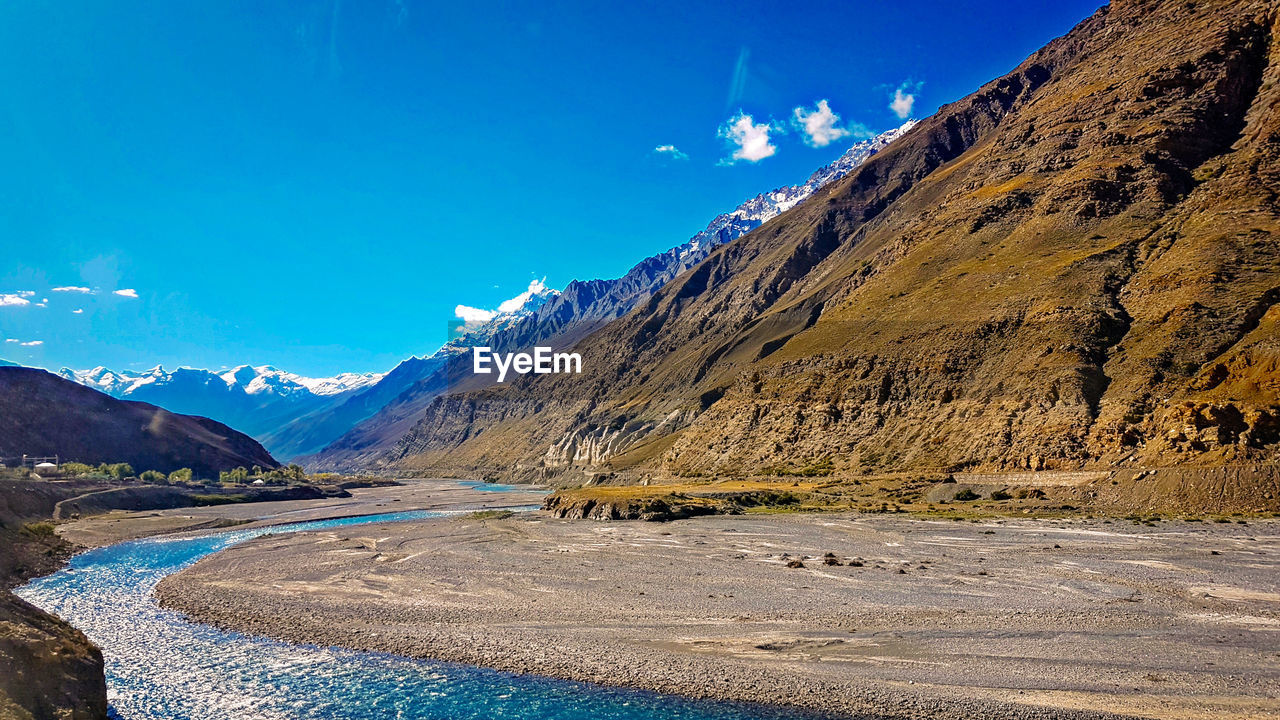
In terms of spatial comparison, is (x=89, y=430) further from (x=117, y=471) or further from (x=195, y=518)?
(x=195, y=518)

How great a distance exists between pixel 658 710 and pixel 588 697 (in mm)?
2399

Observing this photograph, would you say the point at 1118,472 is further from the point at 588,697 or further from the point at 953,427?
the point at 588,697

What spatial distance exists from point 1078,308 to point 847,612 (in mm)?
73500

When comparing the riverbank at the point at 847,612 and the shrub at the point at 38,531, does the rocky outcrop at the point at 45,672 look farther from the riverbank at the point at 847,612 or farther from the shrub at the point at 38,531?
the shrub at the point at 38,531

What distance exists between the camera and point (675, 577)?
35.6 metres

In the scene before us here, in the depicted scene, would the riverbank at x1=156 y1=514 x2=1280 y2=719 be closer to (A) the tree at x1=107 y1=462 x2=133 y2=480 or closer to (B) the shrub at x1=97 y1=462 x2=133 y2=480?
(B) the shrub at x1=97 y1=462 x2=133 y2=480

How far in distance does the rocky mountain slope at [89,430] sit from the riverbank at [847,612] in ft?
439

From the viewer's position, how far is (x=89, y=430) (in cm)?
15125

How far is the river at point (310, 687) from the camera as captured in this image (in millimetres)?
18531

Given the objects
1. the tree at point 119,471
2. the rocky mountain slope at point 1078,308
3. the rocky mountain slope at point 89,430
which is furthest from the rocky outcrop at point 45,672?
the rocky mountain slope at point 89,430

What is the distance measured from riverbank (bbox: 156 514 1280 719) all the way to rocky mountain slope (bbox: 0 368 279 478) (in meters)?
134

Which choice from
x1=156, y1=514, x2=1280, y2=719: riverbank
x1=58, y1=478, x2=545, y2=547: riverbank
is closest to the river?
x1=156, y1=514, x2=1280, y2=719: riverbank

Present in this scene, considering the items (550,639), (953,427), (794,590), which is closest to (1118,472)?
(953,427)

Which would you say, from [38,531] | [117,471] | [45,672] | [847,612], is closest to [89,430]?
[117,471]
